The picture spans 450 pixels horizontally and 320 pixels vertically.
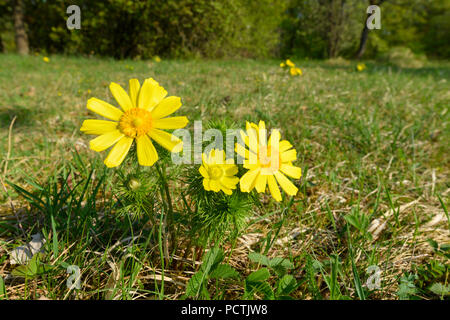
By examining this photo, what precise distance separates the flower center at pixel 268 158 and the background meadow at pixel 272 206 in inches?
8.6

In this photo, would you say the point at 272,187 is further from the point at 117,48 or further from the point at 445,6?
the point at 445,6

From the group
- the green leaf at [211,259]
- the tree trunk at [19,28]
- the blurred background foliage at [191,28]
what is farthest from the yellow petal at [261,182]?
the tree trunk at [19,28]

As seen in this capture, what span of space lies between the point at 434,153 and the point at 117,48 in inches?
530

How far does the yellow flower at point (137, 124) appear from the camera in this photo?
0.83 metres

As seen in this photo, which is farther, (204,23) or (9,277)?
(204,23)

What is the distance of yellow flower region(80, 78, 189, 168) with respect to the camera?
2.71 ft

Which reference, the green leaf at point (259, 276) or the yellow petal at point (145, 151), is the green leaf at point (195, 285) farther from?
the yellow petal at point (145, 151)

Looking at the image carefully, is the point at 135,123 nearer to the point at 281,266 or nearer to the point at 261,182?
the point at 261,182

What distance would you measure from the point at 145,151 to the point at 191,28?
1241 cm

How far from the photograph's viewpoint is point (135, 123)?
0.83 metres

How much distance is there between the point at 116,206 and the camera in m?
1.46

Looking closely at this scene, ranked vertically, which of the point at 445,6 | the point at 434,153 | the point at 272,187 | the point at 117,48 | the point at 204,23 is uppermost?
the point at 445,6

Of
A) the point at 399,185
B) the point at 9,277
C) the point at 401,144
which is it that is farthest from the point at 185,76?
the point at 9,277

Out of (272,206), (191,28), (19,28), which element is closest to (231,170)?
(272,206)
